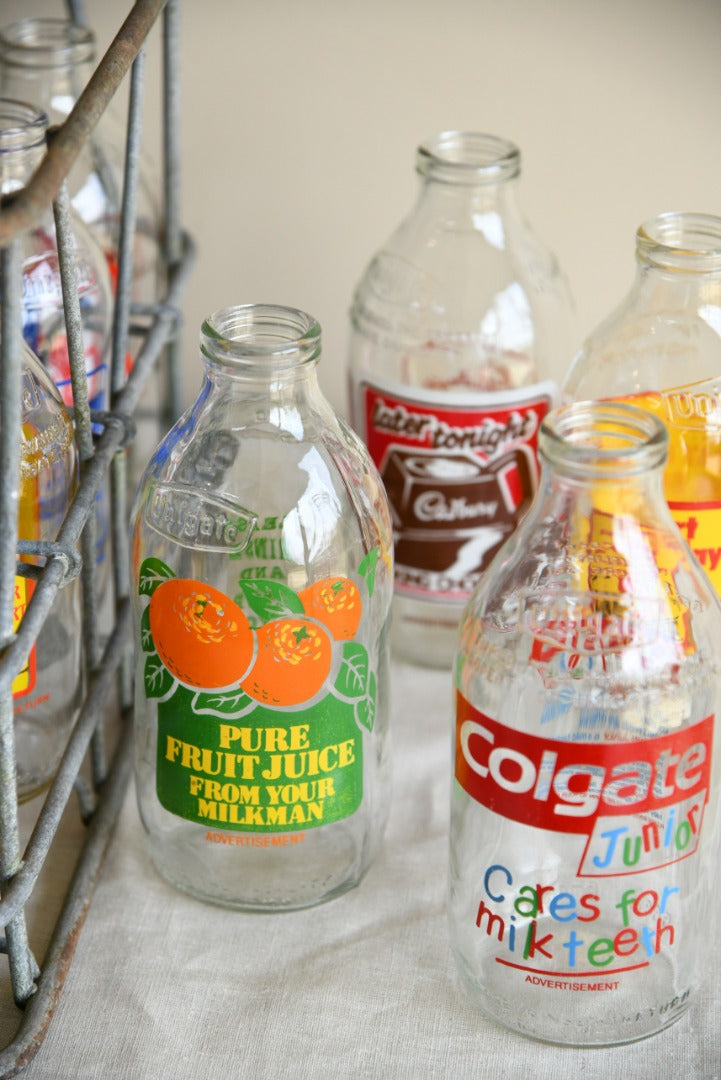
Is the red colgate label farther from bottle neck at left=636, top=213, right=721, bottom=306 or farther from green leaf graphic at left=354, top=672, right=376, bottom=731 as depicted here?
bottle neck at left=636, top=213, right=721, bottom=306

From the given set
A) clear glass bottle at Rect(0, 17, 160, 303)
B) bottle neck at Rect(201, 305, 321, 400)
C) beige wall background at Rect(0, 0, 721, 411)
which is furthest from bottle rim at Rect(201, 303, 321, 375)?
beige wall background at Rect(0, 0, 721, 411)

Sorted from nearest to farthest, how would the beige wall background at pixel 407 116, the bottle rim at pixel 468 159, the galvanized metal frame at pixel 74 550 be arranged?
1. the galvanized metal frame at pixel 74 550
2. the bottle rim at pixel 468 159
3. the beige wall background at pixel 407 116

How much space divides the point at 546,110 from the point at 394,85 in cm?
10

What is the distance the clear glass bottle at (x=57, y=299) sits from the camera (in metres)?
0.60

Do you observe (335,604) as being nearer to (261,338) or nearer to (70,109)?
(261,338)

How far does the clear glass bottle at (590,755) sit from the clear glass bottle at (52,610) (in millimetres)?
175

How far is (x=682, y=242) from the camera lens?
599 millimetres

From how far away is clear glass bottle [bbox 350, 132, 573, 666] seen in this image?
0.68 m

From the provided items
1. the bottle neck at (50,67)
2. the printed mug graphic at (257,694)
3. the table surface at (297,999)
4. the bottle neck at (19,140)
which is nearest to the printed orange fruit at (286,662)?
the printed mug graphic at (257,694)

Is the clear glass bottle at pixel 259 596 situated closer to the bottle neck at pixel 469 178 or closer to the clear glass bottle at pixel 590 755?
the clear glass bottle at pixel 590 755

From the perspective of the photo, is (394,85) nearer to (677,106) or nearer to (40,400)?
(677,106)

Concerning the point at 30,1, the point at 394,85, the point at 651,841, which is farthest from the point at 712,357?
the point at 30,1

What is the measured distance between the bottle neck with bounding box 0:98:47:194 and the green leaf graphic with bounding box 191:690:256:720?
220 mm

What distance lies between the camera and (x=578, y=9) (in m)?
0.80
